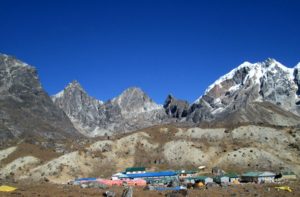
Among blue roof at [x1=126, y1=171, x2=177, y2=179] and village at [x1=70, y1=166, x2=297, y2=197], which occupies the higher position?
blue roof at [x1=126, y1=171, x2=177, y2=179]

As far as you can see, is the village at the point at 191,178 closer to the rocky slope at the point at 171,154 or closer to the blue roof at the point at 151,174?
the blue roof at the point at 151,174

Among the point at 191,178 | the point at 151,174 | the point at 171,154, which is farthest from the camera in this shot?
the point at 171,154

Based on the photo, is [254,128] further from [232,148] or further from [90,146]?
[90,146]

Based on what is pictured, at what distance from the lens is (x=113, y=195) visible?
64250 millimetres

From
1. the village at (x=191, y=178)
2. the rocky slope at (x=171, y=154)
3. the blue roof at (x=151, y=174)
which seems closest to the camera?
the village at (x=191, y=178)

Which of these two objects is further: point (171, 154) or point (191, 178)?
point (171, 154)

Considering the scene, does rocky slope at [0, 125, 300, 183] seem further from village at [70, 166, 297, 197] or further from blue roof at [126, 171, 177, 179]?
blue roof at [126, 171, 177, 179]

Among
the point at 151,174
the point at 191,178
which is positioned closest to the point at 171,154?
the point at 151,174

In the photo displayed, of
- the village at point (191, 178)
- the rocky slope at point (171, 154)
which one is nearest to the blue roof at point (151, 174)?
the village at point (191, 178)

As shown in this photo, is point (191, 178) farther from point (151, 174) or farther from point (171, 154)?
point (171, 154)

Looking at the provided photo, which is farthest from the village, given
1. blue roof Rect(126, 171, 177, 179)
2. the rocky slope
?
the rocky slope

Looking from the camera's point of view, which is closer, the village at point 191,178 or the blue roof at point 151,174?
the village at point 191,178

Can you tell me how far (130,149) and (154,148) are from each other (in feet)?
29.1

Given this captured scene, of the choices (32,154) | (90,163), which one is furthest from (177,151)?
(32,154)
